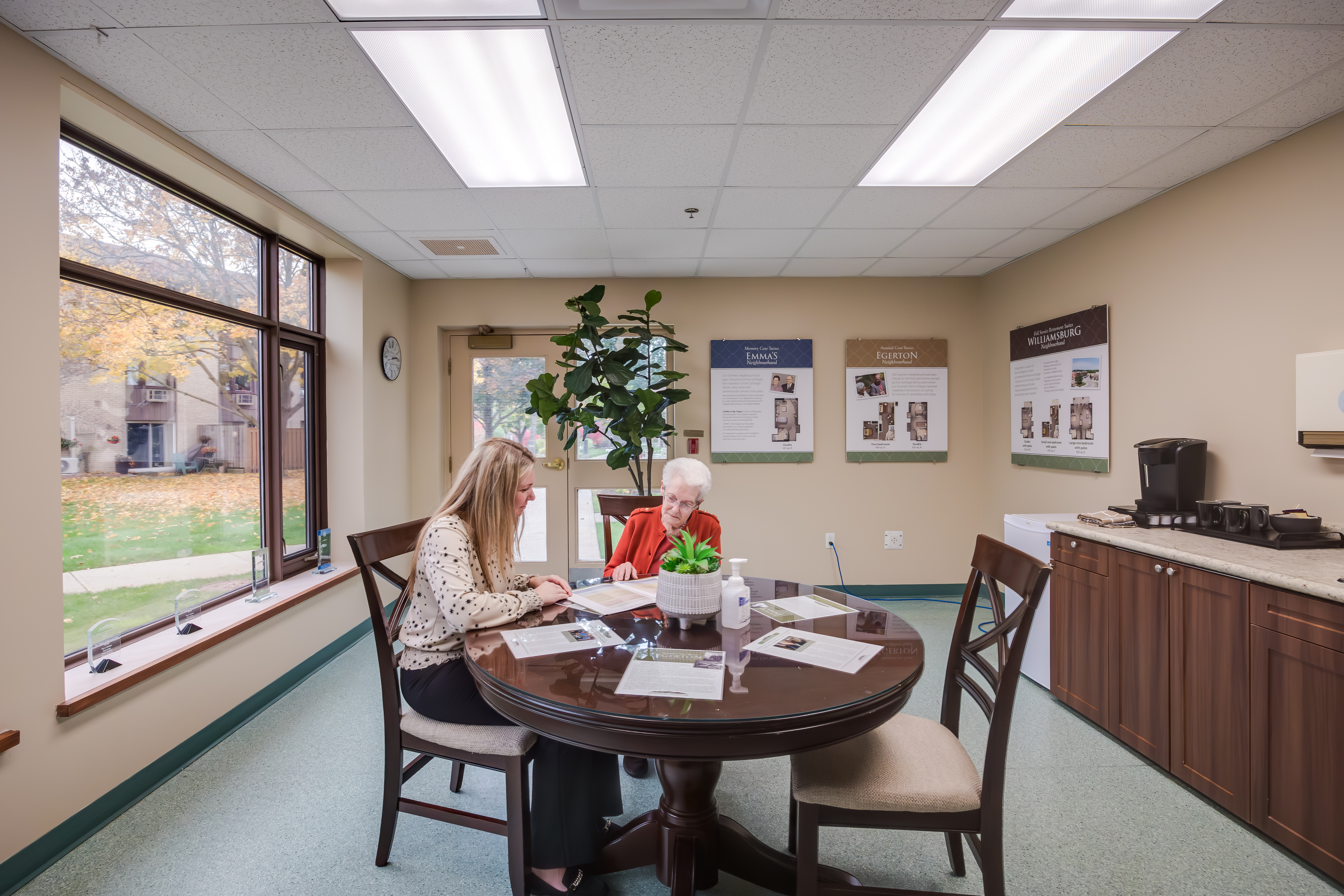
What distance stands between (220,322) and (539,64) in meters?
2.10

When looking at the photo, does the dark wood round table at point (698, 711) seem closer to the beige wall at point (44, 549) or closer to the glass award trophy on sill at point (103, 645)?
the beige wall at point (44, 549)

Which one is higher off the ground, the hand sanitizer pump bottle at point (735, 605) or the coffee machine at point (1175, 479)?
the coffee machine at point (1175, 479)

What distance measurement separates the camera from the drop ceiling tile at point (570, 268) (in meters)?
4.14

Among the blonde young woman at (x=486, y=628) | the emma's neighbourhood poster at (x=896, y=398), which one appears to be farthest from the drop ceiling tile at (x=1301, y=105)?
the blonde young woman at (x=486, y=628)

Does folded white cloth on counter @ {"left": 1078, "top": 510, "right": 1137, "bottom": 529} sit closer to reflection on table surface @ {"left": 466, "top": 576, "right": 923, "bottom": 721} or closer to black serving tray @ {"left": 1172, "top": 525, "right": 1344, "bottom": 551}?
black serving tray @ {"left": 1172, "top": 525, "right": 1344, "bottom": 551}

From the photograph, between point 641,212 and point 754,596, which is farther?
point 641,212

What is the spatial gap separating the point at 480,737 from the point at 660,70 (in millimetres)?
2116

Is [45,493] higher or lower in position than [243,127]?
lower

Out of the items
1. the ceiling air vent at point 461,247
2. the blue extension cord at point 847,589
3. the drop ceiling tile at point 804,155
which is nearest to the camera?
the drop ceiling tile at point 804,155

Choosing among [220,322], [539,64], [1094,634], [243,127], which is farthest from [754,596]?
[220,322]

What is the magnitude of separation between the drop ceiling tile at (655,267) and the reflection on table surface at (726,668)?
290 centimetres

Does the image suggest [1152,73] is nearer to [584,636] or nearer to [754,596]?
[754,596]

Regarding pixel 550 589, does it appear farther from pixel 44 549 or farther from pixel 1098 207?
pixel 1098 207

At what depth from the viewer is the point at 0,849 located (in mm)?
1683
